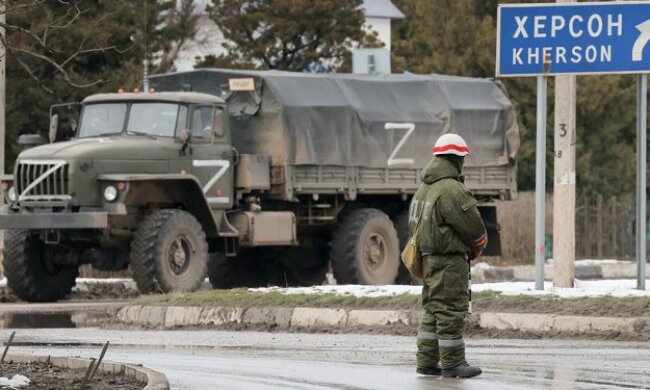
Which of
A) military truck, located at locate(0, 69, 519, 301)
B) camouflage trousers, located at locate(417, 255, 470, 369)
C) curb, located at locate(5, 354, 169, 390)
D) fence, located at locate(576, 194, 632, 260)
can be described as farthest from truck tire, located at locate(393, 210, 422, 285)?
camouflage trousers, located at locate(417, 255, 470, 369)

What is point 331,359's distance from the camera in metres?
12.7

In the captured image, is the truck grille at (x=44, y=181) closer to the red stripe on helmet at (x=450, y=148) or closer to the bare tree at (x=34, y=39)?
the bare tree at (x=34, y=39)

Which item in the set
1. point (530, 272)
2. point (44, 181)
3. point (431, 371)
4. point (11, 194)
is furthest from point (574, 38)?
point (530, 272)

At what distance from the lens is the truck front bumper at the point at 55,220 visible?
2147cm

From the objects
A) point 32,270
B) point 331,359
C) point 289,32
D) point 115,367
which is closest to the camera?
point 115,367

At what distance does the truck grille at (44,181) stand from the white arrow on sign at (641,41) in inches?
319

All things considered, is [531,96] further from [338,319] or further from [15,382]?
[15,382]

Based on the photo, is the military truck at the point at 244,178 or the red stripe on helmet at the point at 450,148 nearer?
the red stripe on helmet at the point at 450,148

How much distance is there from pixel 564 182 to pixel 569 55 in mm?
1377

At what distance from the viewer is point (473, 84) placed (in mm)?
27672

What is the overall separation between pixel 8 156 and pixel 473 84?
36.6 ft

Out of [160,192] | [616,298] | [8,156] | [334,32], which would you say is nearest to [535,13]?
[616,298]

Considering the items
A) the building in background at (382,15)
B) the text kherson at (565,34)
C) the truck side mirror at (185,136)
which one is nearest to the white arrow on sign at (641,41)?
the text kherson at (565,34)

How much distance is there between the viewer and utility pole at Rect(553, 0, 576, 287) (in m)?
17.6
